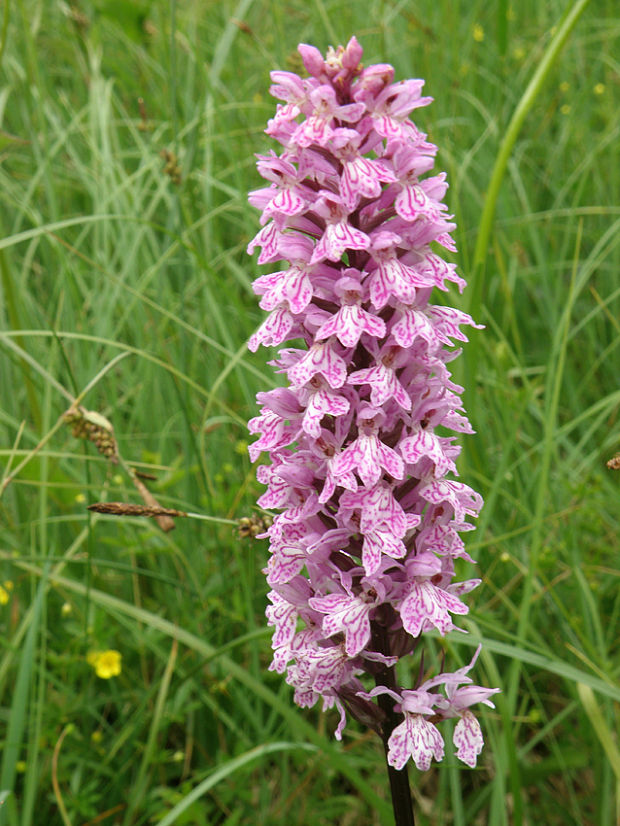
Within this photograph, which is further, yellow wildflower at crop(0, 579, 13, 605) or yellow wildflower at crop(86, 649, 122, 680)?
yellow wildflower at crop(0, 579, 13, 605)

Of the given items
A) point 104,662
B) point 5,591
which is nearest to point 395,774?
point 104,662

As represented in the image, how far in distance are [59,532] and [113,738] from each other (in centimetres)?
79

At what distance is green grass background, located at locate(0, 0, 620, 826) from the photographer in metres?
2.31

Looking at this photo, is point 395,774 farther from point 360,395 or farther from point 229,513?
point 229,513

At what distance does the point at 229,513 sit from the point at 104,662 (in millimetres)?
576

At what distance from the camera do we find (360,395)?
4.86 feet

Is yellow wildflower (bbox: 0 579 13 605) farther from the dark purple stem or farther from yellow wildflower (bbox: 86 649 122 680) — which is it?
the dark purple stem

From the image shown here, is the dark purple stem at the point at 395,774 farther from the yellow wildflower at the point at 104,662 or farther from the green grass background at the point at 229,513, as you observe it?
the yellow wildflower at the point at 104,662

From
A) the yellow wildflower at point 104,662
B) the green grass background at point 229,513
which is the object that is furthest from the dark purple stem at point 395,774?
the yellow wildflower at point 104,662

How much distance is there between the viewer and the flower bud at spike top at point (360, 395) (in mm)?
1397

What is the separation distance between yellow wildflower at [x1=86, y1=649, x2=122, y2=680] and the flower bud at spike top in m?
1.08

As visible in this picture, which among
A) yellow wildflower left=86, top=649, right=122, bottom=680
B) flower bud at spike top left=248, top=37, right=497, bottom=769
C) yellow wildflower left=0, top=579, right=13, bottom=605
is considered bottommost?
yellow wildflower left=86, top=649, right=122, bottom=680

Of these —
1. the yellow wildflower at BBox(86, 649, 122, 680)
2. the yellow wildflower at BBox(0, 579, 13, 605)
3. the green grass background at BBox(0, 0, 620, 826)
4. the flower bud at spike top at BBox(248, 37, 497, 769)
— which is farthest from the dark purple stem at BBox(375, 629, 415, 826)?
the yellow wildflower at BBox(0, 579, 13, 605)

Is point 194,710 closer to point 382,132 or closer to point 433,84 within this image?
point 382,132
